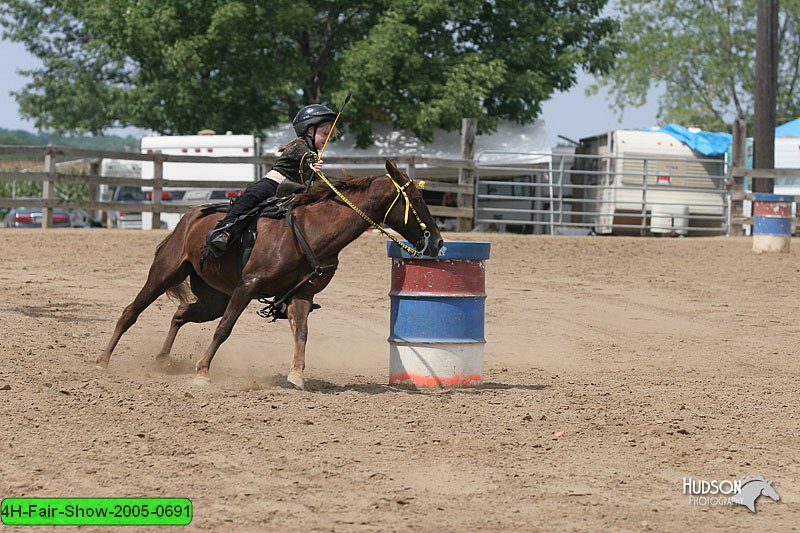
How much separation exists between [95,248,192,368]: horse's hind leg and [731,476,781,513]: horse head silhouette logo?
529 centimetres

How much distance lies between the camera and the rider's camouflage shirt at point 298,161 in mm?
9273

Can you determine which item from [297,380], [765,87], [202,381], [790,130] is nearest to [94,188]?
[765,87]

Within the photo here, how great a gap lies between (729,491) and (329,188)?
13.8 ft

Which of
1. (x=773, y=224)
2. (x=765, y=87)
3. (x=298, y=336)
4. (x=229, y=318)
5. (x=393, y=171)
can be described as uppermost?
(x=765, y=87)

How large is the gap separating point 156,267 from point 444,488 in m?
4.70

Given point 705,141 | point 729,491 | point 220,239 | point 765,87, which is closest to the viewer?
point 729,491

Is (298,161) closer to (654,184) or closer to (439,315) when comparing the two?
(439,315)

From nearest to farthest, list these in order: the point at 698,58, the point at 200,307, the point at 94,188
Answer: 1. the point at 200,307
2. the point at 94,188
3. the point at 698,58

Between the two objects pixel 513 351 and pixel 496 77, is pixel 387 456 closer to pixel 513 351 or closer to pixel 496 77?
pixel 513 351

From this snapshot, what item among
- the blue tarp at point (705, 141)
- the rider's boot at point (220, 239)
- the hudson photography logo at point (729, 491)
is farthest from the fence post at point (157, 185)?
the hudson photography logo at point (729, 491)

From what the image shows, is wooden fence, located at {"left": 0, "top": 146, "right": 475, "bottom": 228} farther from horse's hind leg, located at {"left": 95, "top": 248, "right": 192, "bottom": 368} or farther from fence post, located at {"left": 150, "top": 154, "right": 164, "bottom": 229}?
horse's hind leg, located at {"left": 95, "top": 248, "right": 192, "bottom": 368}

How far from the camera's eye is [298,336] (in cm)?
891

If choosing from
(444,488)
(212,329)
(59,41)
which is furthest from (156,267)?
(59,41)

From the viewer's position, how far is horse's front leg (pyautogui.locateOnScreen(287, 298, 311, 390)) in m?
8.84
